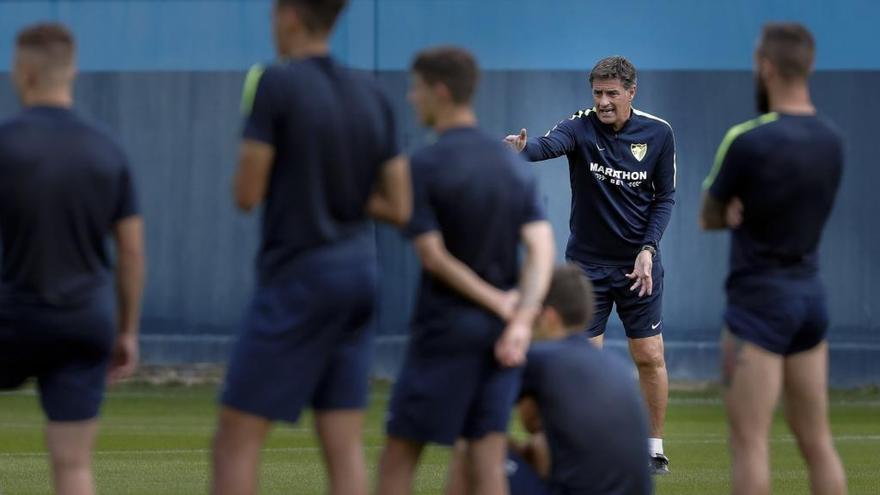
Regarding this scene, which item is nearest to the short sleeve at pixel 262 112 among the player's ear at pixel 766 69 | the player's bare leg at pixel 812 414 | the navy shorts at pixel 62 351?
the navy shorts at pixel 62 351

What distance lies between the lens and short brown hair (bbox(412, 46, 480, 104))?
5.84 metres

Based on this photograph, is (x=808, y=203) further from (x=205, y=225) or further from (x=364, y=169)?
(x=205, y=225)

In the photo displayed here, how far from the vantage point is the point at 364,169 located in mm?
5703

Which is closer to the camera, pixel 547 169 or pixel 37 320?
pixel 37 320

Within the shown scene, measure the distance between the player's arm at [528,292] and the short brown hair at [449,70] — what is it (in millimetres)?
523

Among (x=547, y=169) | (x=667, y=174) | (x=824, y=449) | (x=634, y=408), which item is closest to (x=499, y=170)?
(x=634, y=408)

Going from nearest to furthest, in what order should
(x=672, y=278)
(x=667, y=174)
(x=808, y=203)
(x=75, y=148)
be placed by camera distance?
(x=75, y=148), (x=808, y=203), (x=667, y=174), (x=672, y=278)

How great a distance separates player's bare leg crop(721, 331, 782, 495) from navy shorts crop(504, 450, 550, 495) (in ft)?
2.52

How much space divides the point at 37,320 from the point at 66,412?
1.14 ft

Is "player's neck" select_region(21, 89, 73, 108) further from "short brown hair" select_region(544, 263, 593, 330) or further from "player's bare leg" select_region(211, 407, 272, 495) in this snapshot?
"short brown hair" select_region(544, 263, 593, 330)

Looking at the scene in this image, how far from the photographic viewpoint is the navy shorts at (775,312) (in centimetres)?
642

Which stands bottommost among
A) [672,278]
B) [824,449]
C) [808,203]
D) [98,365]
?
[672,278]

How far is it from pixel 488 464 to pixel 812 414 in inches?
55.4

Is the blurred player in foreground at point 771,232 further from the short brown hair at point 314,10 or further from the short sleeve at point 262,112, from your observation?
the short sleeve at point 262,112
